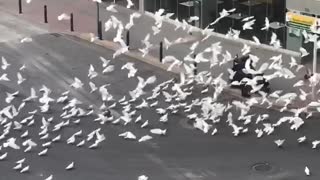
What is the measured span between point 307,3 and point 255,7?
2.66 meters

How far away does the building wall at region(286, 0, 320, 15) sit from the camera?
19.5 meters

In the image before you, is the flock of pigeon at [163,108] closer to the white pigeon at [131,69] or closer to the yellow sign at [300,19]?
the white pigeon at [131,69]

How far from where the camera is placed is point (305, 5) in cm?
1983

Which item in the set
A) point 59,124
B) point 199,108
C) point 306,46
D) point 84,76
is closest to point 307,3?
point 306,46

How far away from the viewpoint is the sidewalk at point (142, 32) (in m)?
19.8

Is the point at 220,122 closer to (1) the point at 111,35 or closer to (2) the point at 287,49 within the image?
(2) the point at 287,49

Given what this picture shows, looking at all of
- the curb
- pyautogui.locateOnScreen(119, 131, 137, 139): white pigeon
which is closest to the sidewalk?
the curb

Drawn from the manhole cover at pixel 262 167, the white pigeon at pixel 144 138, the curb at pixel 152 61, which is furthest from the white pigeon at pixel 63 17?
the manhole cover at pixel 262 167

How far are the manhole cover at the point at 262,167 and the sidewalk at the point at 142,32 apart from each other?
4174mm

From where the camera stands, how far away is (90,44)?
74.6ft

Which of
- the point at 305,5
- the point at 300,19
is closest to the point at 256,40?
the point at 300,19

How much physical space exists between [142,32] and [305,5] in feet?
19.7

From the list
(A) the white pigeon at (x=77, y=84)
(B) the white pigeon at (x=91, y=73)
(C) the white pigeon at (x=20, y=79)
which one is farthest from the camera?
(B) the white pigeon at (x=91, y=73)

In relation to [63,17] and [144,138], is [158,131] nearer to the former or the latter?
[144,138]
